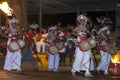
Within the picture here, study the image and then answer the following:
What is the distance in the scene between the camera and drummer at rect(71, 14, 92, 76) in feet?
50.3

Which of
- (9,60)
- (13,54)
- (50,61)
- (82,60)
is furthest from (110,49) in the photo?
(9,60)

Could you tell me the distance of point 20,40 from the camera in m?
16.8

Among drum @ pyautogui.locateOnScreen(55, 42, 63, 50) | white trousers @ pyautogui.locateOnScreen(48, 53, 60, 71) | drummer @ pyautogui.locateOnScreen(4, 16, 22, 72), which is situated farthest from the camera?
white trousers @ pyautogui.locateOnScreen(48, 53, 60, 71)

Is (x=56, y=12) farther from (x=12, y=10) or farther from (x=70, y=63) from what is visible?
(x=70, y=63)

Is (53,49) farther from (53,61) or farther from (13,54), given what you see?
(13,54)

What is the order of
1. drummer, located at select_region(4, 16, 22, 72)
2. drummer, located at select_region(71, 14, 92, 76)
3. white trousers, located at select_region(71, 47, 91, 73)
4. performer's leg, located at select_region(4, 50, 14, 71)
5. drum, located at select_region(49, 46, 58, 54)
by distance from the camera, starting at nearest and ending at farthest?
1. drummer, located at select_region(71, 14, 92, 76)
2. white trousers, located at select_region(71, 47, 91, 73)
3. drummer, located at select_region(4, 16, 22, 72)
4. performer's leg, located at select_region(4, 50, 14, 71)
5. drum, located at select_region(49, 46, 58, 54)

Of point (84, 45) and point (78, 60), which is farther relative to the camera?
point (78, 60)

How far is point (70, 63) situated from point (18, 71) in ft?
10.6

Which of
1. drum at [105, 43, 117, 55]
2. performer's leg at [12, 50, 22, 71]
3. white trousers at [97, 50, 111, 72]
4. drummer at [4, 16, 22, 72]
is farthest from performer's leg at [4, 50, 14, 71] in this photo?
drum at [105, 43, 117, 55]

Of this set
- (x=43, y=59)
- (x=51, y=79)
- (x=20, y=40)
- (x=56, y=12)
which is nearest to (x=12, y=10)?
(x=43, y=59)

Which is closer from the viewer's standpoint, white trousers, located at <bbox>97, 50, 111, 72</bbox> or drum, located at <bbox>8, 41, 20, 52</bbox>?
drum, located at <bbox>8, 41, 20, 52</bbox>

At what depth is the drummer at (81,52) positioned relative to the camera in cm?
1533

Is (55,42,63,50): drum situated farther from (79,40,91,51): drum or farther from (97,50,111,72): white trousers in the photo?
(79,40,91,51): drum

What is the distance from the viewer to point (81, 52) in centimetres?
1557
